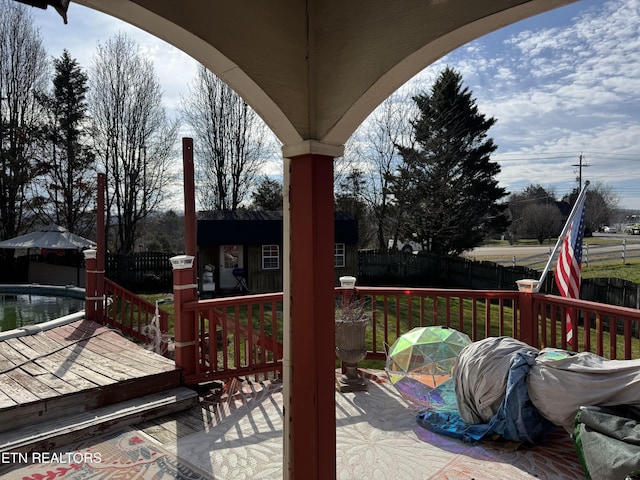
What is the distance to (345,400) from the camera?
3.72 m

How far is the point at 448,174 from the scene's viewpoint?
19.2 meters

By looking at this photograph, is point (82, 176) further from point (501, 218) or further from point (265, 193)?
point (501, 218)

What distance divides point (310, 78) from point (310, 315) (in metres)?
1.08

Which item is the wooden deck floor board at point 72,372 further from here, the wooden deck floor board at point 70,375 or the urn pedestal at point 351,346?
the urn pedestal at point 351,346

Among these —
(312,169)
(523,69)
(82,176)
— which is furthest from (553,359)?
(523,69)

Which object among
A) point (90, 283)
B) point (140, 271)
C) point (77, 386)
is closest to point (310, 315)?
point (77, 386)

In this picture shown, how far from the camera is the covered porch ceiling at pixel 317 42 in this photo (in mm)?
1395

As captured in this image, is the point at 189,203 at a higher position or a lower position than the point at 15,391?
higher

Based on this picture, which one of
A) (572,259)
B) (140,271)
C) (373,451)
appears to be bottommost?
(373,451)

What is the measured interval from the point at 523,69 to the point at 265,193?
13.7 m

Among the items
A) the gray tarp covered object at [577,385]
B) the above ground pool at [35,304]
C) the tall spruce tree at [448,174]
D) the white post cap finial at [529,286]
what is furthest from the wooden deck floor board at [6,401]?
the tall spruce tree at [448,174]

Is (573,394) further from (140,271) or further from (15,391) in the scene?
(140,271)

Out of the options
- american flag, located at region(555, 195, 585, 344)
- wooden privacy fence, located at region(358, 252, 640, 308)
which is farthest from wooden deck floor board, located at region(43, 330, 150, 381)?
wooden privacy fence, located at region(358, 252, 640, 308)

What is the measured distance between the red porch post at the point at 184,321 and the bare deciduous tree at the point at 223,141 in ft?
49.5
